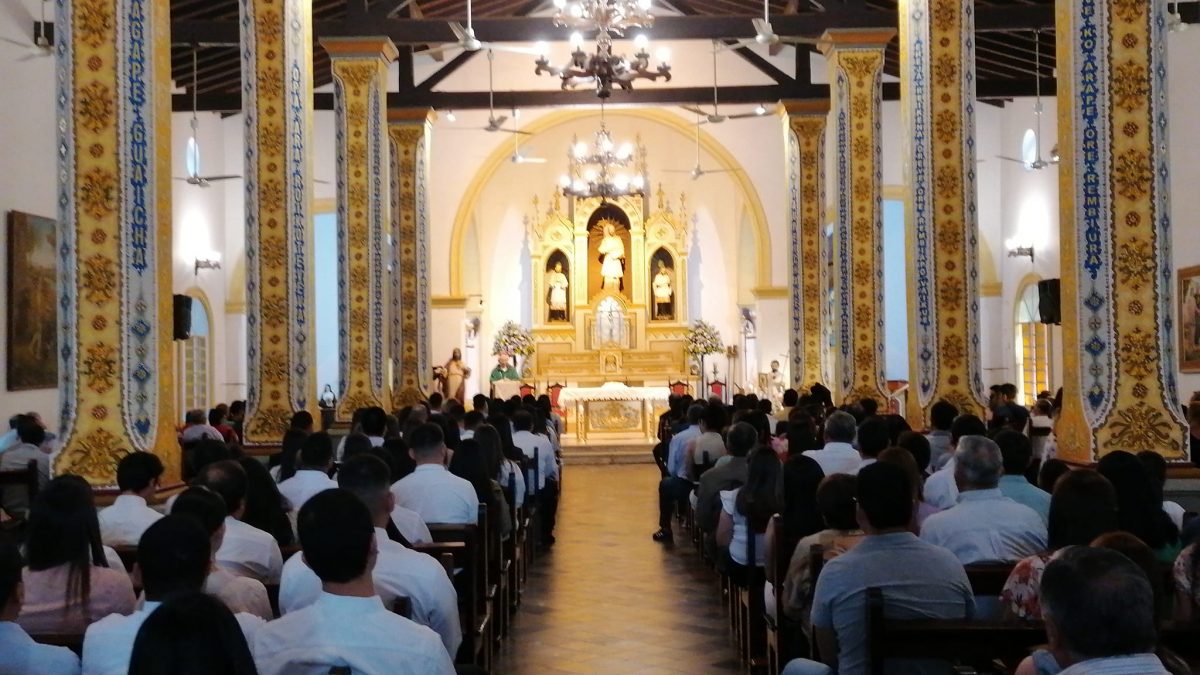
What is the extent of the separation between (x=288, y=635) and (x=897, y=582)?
6.64 ft

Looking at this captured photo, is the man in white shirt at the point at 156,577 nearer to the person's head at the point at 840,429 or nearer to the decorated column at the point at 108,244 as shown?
the decorated column at the point at 108,244

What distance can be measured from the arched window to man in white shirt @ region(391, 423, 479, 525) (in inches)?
686

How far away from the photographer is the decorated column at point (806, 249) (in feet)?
65.3

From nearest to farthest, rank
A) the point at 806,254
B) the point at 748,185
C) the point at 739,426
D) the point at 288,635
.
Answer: the point at 288,635
the point at 739,426
the point at 806,254
the point at 748,185

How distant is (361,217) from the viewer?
1534 centimetres

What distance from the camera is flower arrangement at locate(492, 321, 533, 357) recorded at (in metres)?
26.3

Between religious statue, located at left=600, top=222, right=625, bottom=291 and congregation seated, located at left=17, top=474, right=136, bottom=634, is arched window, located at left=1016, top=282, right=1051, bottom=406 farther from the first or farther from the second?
congregation seated, located at left=17, top=474, right=136, bottom=634

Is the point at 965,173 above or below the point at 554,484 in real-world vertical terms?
above

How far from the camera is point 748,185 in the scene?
2652cm

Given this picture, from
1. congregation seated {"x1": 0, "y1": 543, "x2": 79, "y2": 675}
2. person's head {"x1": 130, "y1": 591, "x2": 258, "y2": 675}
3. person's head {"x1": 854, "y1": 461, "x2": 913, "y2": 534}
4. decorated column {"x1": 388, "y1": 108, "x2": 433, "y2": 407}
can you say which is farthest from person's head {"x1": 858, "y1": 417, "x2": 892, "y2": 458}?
decorated column {"x1": 388, "y1": 108, "x2": 433, "y2": 407}

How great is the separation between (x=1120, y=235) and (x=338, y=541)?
5521mm

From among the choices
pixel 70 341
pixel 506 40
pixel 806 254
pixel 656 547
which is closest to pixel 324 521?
pixel 70 341

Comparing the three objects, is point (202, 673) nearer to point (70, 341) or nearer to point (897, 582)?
point (897, 582)

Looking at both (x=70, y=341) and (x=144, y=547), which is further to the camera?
(x=70, y=341)
